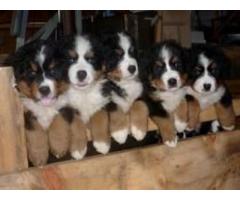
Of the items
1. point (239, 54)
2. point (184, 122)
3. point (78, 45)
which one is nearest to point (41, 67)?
point (78, 45)

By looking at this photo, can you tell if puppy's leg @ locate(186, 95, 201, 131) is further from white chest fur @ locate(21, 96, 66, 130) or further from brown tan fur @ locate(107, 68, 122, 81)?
white chest fur @ locate(21, 96, 66, 130)

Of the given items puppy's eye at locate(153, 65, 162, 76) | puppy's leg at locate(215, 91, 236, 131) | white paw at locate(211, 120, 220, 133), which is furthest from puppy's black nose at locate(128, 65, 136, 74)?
white paw at locate(211, 120, 220, 133)

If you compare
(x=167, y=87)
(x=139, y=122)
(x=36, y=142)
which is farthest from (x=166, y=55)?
(x=36, y=142)

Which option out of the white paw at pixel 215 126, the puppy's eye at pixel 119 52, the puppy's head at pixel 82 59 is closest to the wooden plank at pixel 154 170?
the white paw at pixel 215 126
